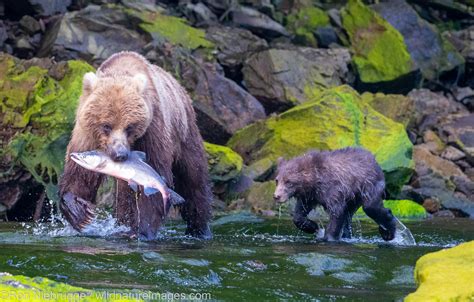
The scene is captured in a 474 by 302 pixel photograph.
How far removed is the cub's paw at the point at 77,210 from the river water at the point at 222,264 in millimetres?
158

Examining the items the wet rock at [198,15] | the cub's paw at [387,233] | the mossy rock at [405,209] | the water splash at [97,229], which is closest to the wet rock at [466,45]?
the wet rock at [198,15]

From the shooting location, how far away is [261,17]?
26.0 metres

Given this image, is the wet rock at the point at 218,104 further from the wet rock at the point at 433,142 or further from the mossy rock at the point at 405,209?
the wet rock at the point at 433,142

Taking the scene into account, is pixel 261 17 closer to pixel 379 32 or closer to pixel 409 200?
pixel 379 32

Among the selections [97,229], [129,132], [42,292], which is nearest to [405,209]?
[97,229]

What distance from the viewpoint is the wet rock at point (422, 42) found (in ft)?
89.8

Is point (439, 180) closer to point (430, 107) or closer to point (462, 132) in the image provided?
point (462, 132)

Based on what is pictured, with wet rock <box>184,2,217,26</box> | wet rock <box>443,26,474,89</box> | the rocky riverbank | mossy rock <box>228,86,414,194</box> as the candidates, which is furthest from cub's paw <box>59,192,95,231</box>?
wet rock <box>443,26,474,89</box>

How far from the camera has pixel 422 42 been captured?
27547 mm

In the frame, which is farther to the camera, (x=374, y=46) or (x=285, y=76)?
(x=374, y=46)

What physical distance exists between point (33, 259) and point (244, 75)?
1400 centimetres

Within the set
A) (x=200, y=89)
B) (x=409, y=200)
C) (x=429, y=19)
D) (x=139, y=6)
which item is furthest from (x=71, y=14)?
(x=429, y=19)

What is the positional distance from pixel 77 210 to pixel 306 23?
16.7m

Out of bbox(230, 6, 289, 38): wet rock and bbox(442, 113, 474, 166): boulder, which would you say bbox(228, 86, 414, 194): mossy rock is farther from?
bbox(230, 6, 289, 38): wet rock
